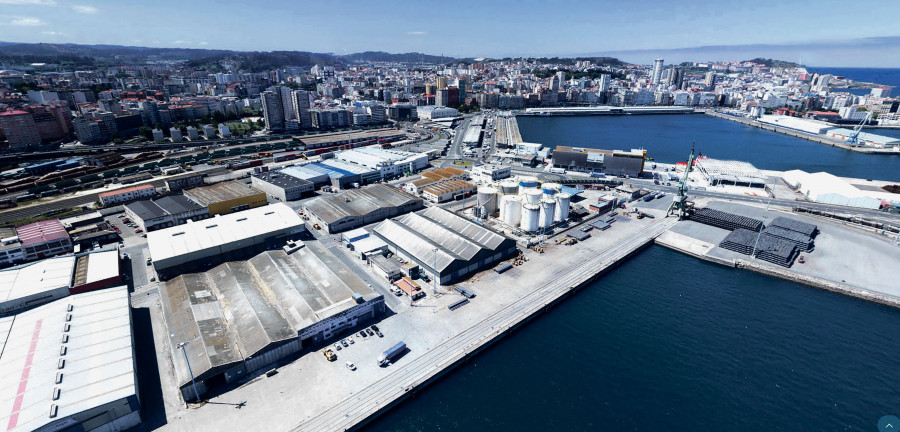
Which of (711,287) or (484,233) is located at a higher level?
(484,233)

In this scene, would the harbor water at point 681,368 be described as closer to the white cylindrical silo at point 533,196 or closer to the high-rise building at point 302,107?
the white cylindrical silo at point 533,196

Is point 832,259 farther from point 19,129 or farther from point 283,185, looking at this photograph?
point 19,129

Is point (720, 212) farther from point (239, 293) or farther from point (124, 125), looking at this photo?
point (124, 125)

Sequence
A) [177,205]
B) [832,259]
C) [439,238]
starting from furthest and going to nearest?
1. [177,205]
2. [439,238]
3. [832,259]

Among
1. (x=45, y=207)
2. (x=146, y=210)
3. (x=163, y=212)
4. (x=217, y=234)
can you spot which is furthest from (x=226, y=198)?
(x=45, y=207)

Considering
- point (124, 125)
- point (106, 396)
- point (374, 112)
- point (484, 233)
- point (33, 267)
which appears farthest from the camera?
point (374, 112)

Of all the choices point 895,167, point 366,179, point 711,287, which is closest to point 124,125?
point 366,179

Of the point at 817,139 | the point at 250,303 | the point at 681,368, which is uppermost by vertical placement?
the point at 817,139

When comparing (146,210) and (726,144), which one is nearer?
(146,210)
